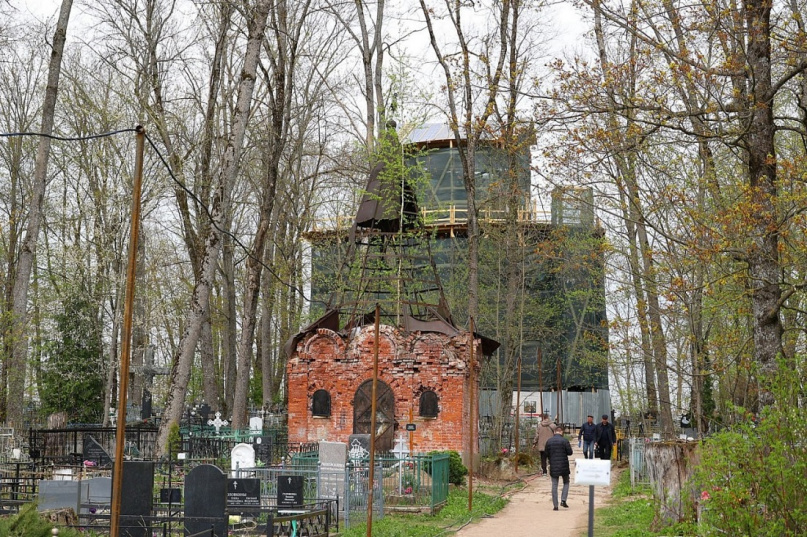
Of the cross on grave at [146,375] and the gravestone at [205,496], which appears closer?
the gravestone at [205,496]

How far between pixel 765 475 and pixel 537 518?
7979mm

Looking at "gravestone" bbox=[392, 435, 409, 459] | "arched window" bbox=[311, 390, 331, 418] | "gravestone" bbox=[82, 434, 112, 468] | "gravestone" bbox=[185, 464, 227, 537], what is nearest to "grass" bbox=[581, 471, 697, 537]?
"gravestone" bbox=[392, 435, 409, 459]

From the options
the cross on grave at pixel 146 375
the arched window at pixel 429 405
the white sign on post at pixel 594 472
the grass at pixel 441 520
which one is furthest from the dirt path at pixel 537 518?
the cross on grave at pixel 146 375

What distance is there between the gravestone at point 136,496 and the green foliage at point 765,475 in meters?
7.11

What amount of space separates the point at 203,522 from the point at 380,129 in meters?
17.5

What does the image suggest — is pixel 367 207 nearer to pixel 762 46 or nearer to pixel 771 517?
pixel 762 46

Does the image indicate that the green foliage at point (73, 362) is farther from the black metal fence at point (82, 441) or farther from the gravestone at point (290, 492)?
the gravestone at point (290, 492)

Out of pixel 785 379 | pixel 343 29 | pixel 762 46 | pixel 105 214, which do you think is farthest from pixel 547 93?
pixel 105 214

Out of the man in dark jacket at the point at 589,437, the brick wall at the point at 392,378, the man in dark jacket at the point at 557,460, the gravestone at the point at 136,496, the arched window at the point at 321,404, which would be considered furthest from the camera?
the arched window at the point at 321,404

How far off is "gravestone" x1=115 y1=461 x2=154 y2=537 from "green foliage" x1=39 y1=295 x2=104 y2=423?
25844 mm

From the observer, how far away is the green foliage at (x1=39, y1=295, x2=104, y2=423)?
37.2m

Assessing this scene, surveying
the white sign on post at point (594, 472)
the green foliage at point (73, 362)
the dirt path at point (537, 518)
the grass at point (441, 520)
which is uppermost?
the green foliage at point (73, 362)

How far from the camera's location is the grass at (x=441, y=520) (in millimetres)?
14461

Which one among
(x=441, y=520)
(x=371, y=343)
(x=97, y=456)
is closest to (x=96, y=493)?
(x=97, y=456)
